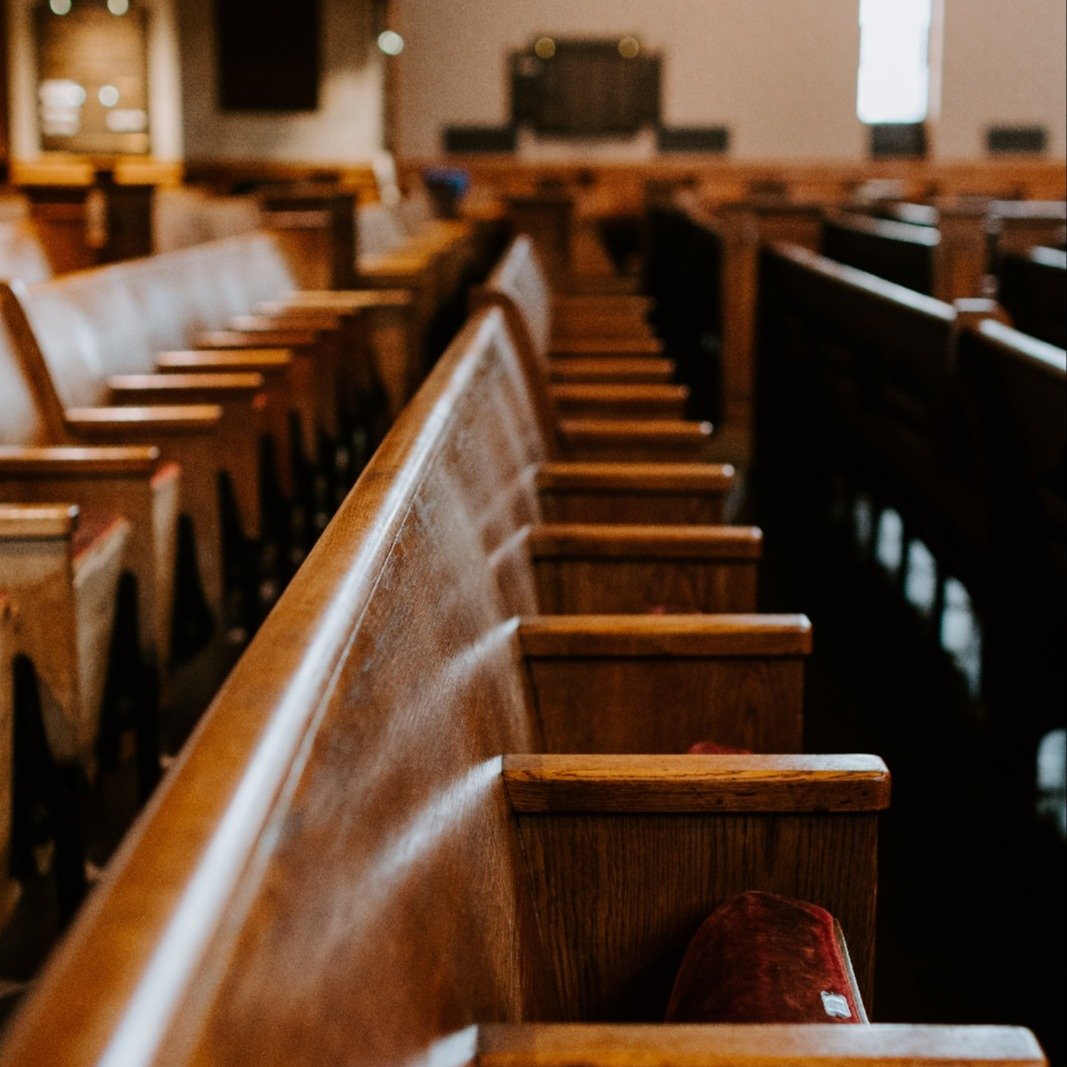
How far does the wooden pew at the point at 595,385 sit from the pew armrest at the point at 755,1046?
1779mm

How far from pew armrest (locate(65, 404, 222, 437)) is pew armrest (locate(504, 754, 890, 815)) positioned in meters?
1.82

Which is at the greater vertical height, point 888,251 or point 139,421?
point 888,251

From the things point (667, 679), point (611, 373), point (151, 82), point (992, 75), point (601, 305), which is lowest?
point (667, 679)

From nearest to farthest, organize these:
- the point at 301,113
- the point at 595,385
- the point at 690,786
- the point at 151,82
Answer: the point at 690,786 → the point at 595,385 → the point at 151,82 → the point at 301,113

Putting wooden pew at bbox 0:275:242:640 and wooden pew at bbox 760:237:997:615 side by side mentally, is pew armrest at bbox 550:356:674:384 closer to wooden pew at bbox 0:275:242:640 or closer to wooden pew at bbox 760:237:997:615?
wooden pew at bbox 760:237:997:615

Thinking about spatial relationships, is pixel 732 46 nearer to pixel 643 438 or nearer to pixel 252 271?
pixel 252 271

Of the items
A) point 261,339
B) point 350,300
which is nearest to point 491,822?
point 261,339

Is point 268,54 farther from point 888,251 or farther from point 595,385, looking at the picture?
point 595,385

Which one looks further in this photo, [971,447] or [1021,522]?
[971,447]

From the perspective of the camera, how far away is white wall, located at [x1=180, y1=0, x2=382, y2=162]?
1234 centimetres

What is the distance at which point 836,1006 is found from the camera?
3.06ft

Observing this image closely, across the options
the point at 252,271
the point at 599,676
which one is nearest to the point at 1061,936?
the point at 599,676

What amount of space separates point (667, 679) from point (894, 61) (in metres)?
13.1

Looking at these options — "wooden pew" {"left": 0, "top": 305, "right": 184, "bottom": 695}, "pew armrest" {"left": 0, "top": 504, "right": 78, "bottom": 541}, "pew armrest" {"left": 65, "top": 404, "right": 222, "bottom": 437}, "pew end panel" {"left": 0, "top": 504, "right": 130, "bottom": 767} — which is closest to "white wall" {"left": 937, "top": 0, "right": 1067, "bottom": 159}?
"pew armrest" {"left": 65, "top": 404, "right": 222, "bottom": 437}
